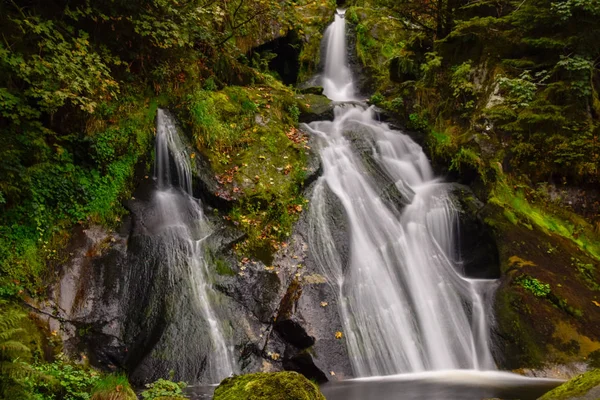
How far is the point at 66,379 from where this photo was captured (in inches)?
186

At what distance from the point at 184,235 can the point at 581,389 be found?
230 inches

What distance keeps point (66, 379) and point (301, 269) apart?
12.7ft

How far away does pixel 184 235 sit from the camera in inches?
288

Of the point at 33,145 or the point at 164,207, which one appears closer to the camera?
the point at 33,145

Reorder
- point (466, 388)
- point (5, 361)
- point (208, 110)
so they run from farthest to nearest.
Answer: point (208, 110), point (466, 388), point (5, 361)

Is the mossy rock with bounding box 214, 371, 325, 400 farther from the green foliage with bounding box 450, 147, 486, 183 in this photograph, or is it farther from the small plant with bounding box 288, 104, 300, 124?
the small plant with bounding box 288, 104, 300, 124

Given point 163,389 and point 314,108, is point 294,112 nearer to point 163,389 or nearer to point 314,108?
point 314,108

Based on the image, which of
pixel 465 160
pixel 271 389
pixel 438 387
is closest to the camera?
pixel 271 389

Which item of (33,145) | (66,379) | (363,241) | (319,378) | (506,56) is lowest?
(319,378)

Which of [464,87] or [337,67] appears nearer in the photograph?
[464,87]

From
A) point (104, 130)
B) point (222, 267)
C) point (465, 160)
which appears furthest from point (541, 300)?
point (104, 130)

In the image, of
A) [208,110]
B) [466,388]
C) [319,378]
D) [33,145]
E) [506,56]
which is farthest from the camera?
[506,56]

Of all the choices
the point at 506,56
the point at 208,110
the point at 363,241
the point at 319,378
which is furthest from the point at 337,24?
the point at 319,378

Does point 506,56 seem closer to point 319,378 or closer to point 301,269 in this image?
point 301,269
